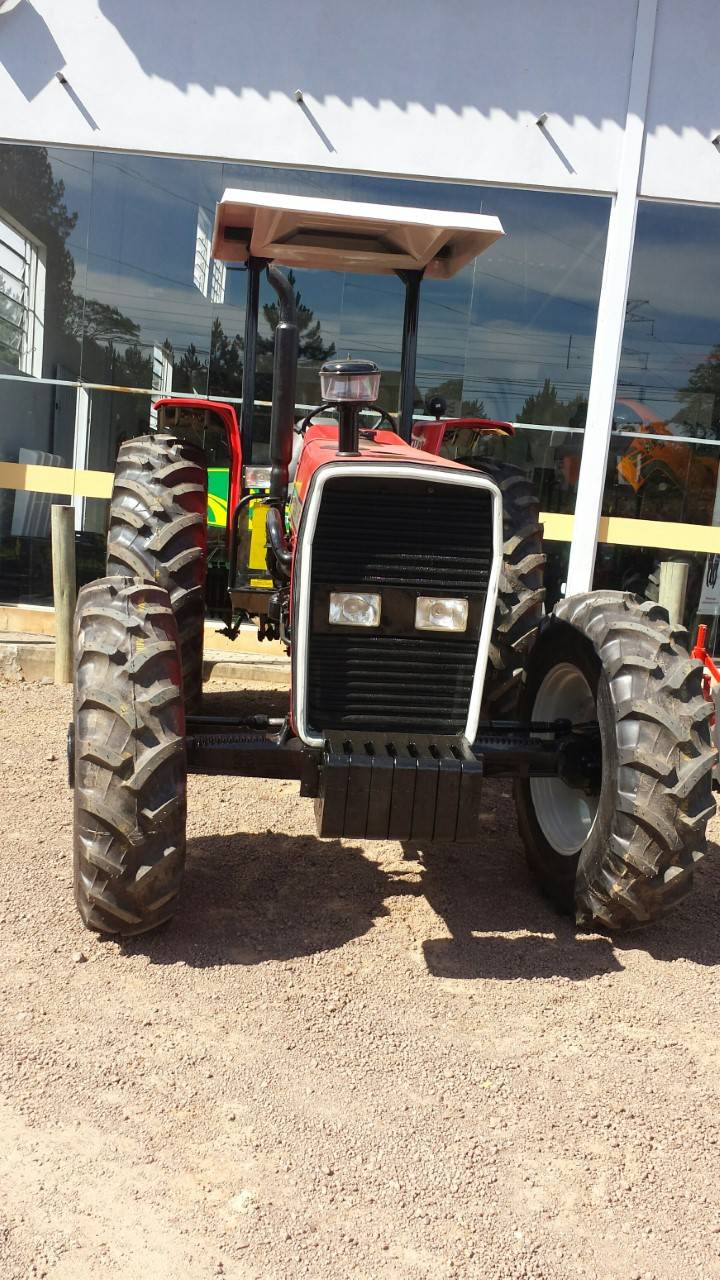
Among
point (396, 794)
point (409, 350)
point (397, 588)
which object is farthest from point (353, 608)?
point (409, 350)

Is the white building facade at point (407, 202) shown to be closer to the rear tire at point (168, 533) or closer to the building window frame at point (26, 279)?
the building window frame at point (26, 279)

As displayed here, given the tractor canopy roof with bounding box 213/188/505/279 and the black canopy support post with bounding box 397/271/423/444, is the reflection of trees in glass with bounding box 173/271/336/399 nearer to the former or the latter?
the tractor canopy roof with bounding box 213/188/505/279

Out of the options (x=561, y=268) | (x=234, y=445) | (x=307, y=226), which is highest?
(x=561, y=268)

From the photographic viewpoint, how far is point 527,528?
15.9 ft

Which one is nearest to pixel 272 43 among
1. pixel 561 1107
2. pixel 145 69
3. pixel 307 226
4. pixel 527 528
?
pixel 145 69

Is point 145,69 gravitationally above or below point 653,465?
above

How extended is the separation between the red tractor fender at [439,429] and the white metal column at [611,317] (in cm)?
301

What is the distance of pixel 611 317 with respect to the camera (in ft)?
27.3

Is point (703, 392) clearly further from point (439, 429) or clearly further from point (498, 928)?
point (498, 928)

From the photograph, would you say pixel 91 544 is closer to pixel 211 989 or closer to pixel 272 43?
pixel 272 43

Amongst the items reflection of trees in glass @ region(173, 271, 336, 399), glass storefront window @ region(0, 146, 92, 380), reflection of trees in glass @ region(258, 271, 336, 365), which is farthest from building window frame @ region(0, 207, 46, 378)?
reflection of trees in glass @ region(258, 271, 336, 365)

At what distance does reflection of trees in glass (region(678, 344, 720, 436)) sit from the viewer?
29.0 feet

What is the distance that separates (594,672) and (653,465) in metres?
5.51

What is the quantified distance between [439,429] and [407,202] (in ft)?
12.2
